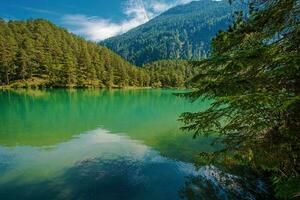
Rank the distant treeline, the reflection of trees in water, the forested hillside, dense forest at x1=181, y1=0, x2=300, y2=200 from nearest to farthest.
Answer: dense forest at x1=181, y1=0, x2=300, y2=200 → the reflection of trees in water → the forested hillside → the distant treeline

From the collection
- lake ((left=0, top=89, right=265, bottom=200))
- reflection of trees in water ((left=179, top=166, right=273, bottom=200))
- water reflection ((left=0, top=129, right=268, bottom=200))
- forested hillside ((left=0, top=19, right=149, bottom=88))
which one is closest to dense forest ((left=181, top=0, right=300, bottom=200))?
reflection of trees in water ((left=179, top=166, right=273, bottom=200))

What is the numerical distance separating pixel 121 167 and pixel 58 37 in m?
142

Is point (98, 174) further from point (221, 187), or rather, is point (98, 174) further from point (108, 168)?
point (221, 187)

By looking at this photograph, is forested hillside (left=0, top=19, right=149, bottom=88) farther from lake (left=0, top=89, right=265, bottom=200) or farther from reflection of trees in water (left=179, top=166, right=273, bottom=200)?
reflection of trees in water (left=179, top=166, right=273, bottom=200)

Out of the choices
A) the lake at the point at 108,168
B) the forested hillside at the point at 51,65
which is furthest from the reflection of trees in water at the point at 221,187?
the forested hillside at the point at 51,65

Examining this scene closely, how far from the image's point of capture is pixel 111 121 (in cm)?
3419

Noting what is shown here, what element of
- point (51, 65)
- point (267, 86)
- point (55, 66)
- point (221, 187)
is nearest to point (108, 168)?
point (221, 187)

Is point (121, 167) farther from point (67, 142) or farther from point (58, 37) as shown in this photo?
point (58, 37)

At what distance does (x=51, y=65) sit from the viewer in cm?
10575

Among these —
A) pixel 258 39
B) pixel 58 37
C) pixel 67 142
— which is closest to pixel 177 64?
pixel 58 37

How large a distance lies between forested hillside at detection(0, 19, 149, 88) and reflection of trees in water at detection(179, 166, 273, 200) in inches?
3524

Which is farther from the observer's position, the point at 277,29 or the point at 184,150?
the point at 184,150

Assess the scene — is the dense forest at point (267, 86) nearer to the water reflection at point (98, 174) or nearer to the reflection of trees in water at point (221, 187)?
the reflection of trees in water at point (221, 187)

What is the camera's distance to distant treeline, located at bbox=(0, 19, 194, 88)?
97.7 metres
